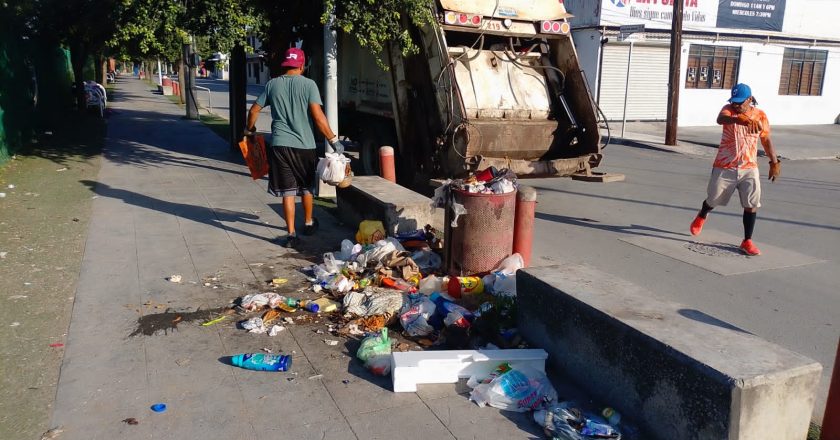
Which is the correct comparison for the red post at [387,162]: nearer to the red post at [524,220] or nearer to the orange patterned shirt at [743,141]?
the red post at [524,220]

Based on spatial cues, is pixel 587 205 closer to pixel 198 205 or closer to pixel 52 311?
pixel 198 205

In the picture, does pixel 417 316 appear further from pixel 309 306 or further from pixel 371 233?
pixel 371 233

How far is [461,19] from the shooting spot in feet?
27.6

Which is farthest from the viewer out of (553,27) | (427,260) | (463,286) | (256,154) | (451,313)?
(553,27)

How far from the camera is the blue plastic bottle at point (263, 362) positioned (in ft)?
12.7

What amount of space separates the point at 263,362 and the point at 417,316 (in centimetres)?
109

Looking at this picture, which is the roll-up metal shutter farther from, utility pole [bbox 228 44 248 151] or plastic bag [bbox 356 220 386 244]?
plastic bag [bbox 356 220 386 244]

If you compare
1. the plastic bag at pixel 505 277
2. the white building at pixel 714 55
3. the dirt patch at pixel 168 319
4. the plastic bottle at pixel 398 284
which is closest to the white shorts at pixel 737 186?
the plastic bag at pixel 505 277

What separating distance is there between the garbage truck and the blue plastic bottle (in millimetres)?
4701

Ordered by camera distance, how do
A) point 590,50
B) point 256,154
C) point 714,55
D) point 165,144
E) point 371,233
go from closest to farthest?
point 371,233 → point 256,154 → point 165,144 → point 590,50 → point 714,55

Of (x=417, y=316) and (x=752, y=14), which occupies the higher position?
(x=752, y=14)

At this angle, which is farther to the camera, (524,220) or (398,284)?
(524,220)

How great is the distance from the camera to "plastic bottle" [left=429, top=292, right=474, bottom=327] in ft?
14.4

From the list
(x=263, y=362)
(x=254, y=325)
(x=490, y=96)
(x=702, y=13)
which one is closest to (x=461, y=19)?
(x=490, y=96)
